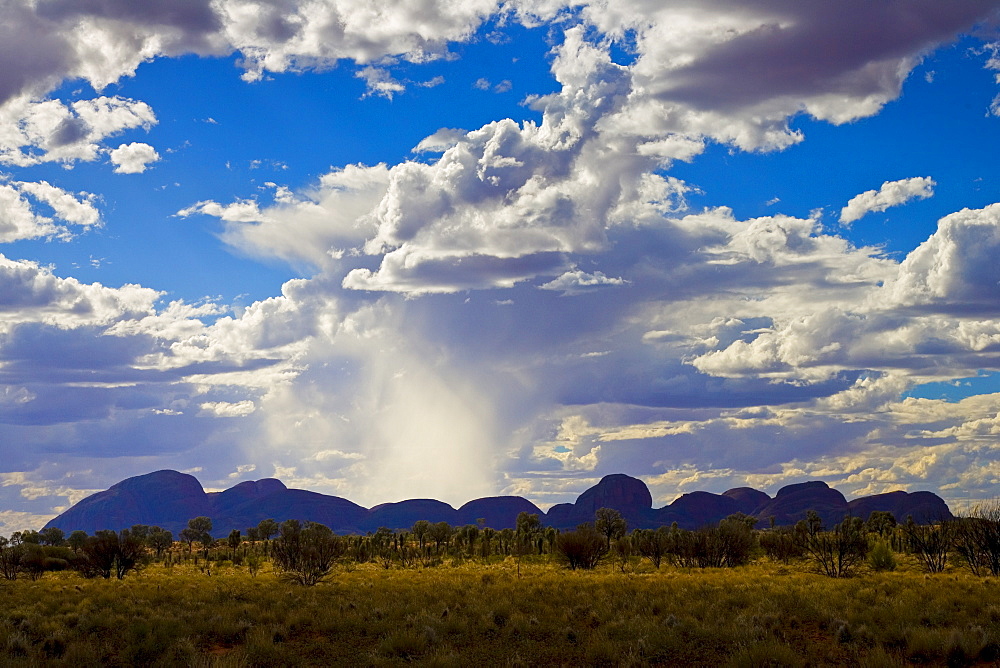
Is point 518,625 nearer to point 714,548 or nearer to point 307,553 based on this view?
point 307,553

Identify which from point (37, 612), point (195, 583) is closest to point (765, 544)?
point (195, 583)

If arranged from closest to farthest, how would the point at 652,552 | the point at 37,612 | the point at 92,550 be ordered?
1. the point at 37,612
2. the point at 92,550
3. the point at 652,552

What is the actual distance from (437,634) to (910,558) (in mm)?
46804

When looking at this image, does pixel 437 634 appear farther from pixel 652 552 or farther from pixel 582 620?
pixel 652 552

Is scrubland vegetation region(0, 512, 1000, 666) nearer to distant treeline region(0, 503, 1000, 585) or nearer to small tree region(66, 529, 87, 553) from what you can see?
distant treeline region(0, 503, 1000, 585)

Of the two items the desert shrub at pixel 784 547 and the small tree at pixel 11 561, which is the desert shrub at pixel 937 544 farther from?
the small tree at pixel 11 561

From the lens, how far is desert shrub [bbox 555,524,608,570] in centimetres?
5391

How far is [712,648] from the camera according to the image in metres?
20.3

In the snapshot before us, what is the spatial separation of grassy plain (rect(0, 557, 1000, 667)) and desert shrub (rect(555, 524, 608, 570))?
20.3 meters

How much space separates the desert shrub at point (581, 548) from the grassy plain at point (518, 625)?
20.3m

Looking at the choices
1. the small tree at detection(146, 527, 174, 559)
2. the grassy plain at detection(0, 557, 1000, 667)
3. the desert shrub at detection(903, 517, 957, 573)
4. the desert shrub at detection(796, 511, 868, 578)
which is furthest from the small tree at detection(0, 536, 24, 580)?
the desert shrub at detection(903, 517, 957, 573)

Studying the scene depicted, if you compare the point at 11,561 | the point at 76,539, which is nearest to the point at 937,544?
the point at 11,561

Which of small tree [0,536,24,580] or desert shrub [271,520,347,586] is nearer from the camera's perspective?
desert shrub [271,520,347,586]

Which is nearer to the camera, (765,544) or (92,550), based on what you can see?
(92,550)
